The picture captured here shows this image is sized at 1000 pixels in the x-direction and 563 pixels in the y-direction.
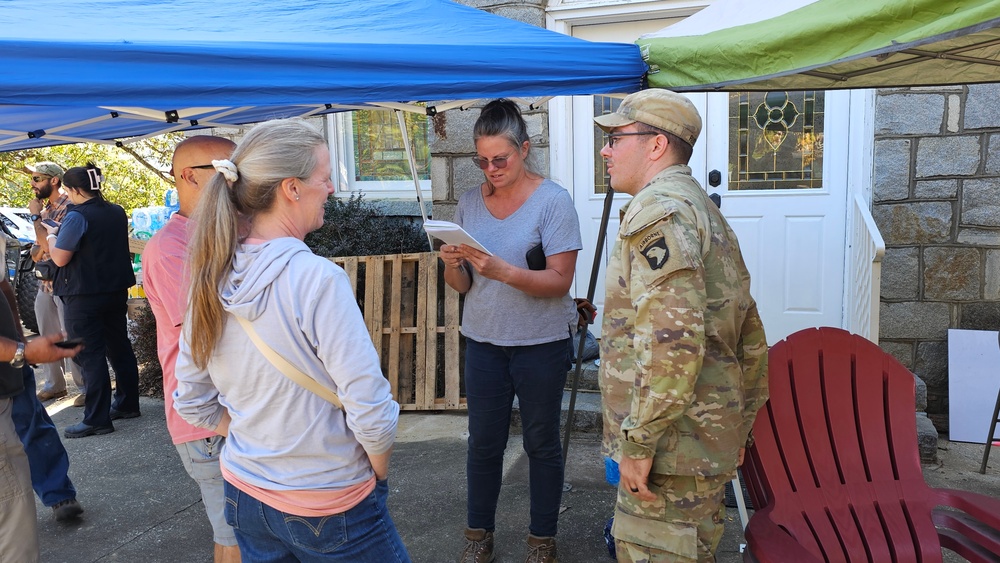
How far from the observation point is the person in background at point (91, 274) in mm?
5211

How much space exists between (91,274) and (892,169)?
5.40 meters

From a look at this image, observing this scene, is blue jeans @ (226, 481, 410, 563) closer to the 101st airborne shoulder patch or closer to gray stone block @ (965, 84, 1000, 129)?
the 101st airborne shoulder patch

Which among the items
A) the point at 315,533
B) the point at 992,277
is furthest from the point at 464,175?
the point at 315,533

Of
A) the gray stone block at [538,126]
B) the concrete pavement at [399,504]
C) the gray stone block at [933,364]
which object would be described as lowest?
the concrete pavement at [399,504]

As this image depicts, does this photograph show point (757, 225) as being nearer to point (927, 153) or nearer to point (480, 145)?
point (927, 153)

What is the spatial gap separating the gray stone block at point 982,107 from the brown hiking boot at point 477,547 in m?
3.81

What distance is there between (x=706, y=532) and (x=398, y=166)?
4.89 m

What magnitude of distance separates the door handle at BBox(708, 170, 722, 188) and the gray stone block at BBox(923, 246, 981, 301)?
53.8 inches

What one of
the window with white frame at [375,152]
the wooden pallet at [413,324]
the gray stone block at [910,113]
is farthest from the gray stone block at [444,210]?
the gray stone block at [910,113]

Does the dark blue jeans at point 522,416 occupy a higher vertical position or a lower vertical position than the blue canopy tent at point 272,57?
lower

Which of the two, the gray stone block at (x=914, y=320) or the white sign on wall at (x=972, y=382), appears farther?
the gray stone block at (x=914, y=320)

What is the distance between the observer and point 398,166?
6.51 metres

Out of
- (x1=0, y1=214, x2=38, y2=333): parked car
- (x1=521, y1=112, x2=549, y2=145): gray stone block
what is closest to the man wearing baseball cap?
(x1=521, y1=112, x2=549, y2=145): gray stone block

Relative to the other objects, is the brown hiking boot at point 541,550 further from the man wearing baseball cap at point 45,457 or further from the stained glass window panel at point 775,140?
the stained glass window panel at point 775,140
